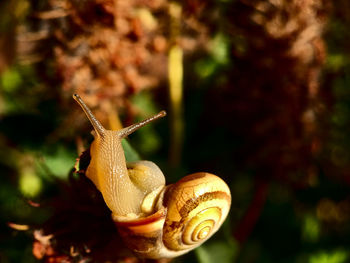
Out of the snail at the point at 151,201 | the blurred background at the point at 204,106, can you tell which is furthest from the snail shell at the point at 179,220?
the blurred background at the point at 204,106

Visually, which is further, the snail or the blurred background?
the blurred background

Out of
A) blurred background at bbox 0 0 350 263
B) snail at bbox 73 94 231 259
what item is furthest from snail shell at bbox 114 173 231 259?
blurred background at bbox 0 0 350 263

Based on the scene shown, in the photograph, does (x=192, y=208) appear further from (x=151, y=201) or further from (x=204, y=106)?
(x=204, y=106)

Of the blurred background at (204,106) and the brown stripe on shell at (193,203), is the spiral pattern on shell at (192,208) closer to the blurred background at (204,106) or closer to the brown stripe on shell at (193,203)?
the brown stripe on shell at (193,203)

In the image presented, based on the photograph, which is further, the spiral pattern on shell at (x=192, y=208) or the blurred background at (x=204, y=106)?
the blurred background at (x=204, y=106)

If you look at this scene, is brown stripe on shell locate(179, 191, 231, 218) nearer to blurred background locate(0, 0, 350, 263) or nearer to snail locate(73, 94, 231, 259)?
snail locate(73, 94, 231, 259)

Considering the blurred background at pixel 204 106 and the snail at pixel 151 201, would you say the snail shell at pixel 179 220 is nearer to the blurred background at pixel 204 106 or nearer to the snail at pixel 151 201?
the snail at pixel 151 201
